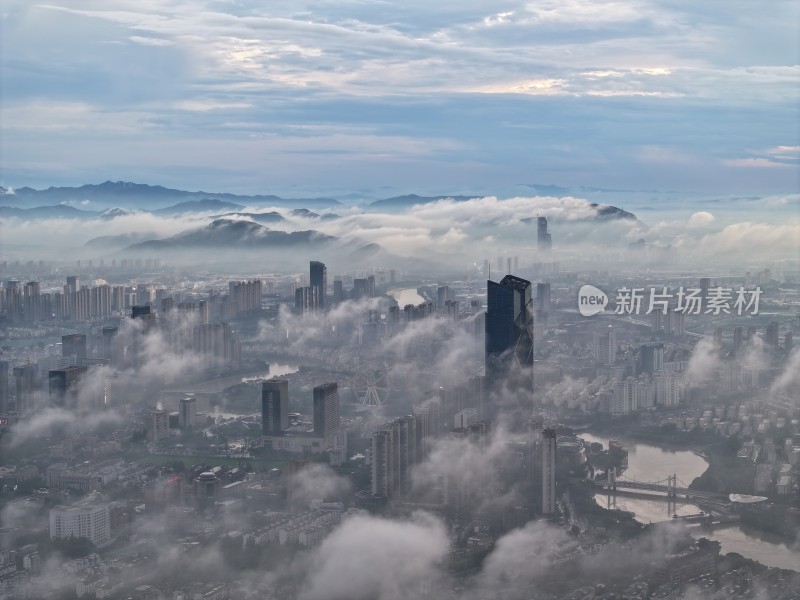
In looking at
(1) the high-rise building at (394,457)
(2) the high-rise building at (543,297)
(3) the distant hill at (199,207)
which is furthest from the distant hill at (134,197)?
(1) the high-rise building at (394,457)

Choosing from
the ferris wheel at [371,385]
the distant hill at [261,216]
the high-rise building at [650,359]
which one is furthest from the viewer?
the distant hill at [261,216]

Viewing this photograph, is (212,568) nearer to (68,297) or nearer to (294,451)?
(294,451)

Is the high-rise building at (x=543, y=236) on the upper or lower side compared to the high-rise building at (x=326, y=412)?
upper

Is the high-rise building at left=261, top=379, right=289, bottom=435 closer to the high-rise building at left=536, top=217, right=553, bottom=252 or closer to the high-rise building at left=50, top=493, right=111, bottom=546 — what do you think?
the high-rise building at left=50, top=493, right=111, bottom=546

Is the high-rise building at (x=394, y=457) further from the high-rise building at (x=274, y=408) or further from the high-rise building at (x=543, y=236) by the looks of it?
the high-rise building at (x=543, y=236)

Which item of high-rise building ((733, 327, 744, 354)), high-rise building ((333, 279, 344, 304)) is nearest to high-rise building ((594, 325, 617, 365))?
high-rise building ((733, 327, 744, 354))

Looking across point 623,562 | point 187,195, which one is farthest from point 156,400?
point 187,195
